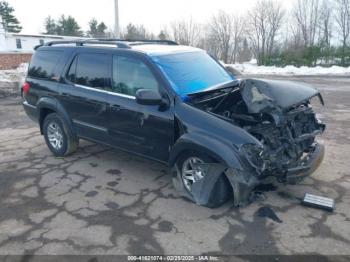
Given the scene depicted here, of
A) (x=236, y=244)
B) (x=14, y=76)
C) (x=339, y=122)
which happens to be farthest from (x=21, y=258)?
(x=14, y=76)

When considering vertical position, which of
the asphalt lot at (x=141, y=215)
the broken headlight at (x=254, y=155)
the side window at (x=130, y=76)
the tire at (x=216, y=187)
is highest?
the side window at (x=130, y=76)

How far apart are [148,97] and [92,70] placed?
4.89ft

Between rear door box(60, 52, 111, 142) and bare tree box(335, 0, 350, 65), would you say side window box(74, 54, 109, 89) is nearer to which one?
rear door box(60, 52, 111, 142)

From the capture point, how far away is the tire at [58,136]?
5586 mm

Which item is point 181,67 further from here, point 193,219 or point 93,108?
point 193,219

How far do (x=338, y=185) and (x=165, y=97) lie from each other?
274 centimetres

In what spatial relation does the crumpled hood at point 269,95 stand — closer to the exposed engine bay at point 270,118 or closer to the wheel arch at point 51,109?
the exposed engine bay at point 270,118

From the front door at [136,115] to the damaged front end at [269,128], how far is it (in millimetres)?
531

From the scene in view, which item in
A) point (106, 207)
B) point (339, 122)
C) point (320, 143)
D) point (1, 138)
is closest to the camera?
point (106, 207)

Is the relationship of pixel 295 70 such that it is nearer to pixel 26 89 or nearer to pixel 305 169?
pixel 26 89

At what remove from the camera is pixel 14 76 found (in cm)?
1534

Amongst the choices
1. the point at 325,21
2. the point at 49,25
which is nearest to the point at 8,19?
the point at 49,25

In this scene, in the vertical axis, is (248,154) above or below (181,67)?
below

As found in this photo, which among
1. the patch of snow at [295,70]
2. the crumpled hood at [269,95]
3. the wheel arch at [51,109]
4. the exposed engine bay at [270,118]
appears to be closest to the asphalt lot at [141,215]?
the exposed engine bay at [270,118]
